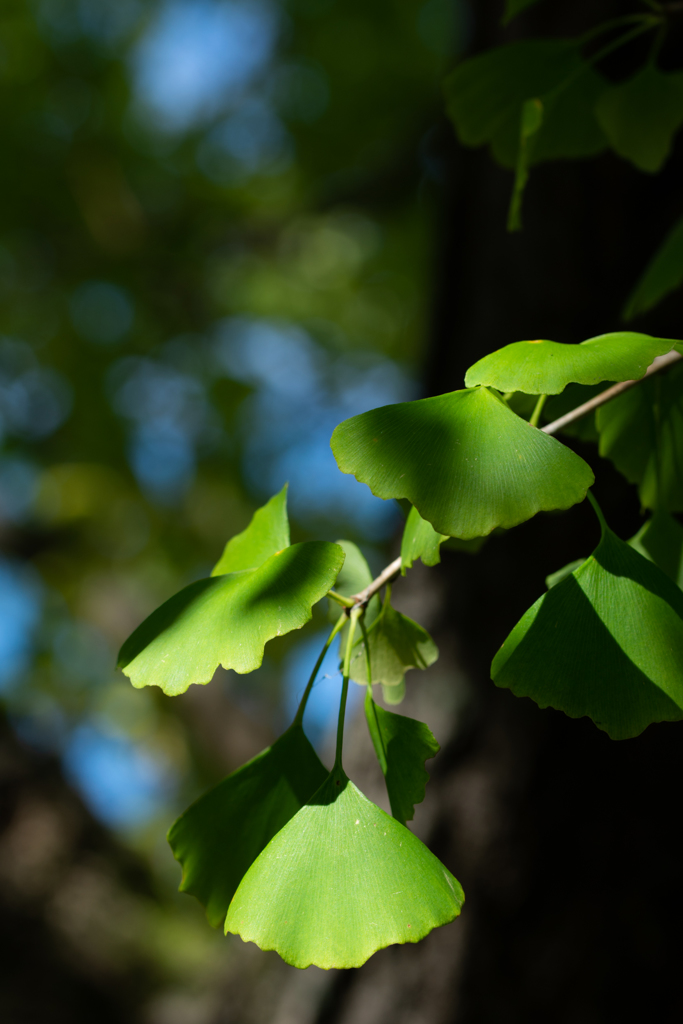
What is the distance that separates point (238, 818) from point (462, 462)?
27 centimetres

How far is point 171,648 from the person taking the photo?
0.38m

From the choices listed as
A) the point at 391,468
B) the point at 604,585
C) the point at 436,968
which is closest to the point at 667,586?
the point at 604,585

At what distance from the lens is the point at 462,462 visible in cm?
33

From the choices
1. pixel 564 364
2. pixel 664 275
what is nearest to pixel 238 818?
pixel 564 364

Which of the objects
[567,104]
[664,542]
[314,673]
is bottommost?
[664,542]

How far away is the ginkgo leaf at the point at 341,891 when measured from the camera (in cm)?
31

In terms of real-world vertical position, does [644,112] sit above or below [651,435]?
above

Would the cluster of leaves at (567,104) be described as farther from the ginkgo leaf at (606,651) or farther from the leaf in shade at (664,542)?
the ginkgo leaf at (606,651)

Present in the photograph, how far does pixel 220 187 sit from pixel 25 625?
249cm

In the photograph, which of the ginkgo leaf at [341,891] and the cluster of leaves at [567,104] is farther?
the cluster of leaves at [567,104]

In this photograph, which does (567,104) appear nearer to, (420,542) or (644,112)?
(644,112)

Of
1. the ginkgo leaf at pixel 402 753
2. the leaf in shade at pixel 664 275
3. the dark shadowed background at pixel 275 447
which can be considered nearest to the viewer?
the ginkgo leaf at pixel 402 753

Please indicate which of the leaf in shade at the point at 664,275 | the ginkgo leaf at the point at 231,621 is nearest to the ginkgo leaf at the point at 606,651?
the ginkgo leaf at the point at 231,621

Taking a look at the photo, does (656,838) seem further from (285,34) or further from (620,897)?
(285,34)
